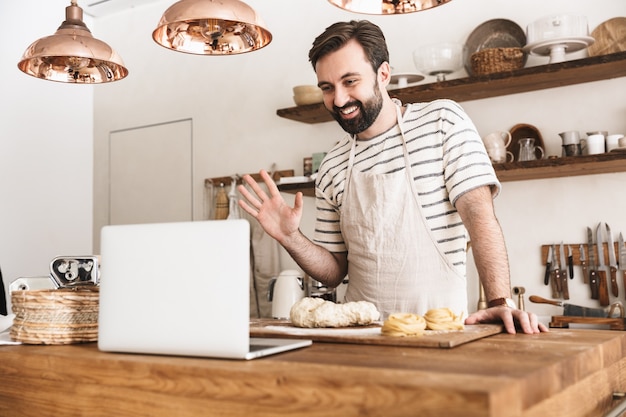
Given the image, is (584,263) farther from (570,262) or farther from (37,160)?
(37,160)

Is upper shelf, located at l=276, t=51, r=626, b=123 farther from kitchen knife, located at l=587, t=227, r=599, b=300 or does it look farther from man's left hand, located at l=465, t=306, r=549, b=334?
man's left hand, located at l=465, t=306, r=549, b=334

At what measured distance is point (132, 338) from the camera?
1.20m

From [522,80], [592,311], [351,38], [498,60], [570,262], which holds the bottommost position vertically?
[592,311]

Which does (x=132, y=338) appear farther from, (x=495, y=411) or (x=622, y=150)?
(x=622, y=150)

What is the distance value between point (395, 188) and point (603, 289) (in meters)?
1.49

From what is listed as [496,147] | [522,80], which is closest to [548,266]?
[496,147]

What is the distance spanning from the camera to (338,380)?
0.91 metres

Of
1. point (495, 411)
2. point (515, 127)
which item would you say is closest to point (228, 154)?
point (515, 127)

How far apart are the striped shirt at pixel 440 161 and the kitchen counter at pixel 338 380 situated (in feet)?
2.50

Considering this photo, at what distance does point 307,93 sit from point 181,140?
3.79 feet

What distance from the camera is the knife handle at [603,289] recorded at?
3119mm

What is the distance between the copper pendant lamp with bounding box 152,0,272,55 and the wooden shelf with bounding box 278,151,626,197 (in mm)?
1416

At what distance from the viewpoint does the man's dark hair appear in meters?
2.17

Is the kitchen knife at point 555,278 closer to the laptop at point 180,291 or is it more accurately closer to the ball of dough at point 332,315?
the ball of dough at point 332,315
